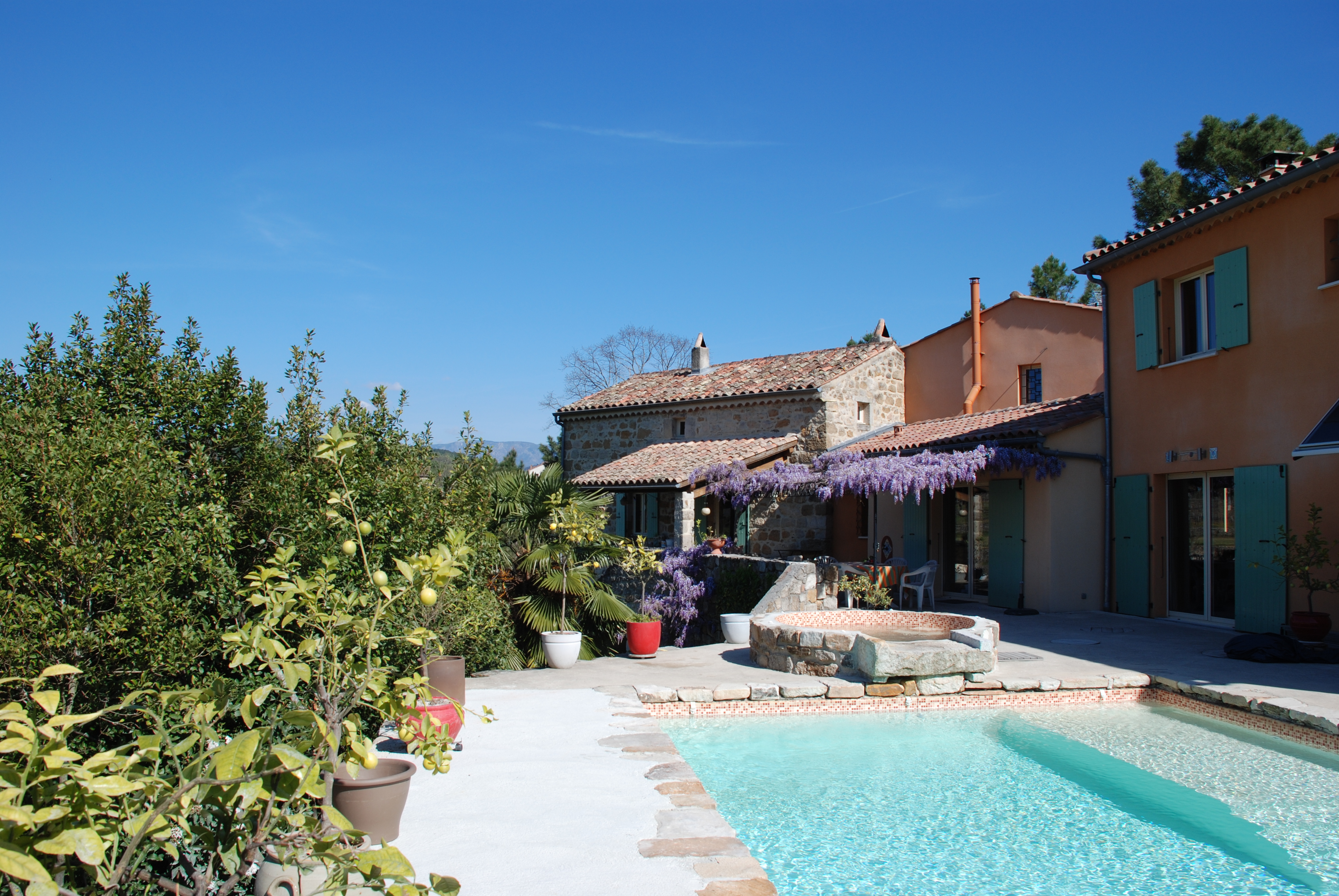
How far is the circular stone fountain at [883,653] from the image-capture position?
8.26 m

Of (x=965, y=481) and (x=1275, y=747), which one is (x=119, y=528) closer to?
(x=1275, y=747)

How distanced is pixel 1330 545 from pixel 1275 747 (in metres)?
4.31

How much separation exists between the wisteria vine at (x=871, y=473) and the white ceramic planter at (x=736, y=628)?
4305mm

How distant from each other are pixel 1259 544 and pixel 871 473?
5493 millimetres

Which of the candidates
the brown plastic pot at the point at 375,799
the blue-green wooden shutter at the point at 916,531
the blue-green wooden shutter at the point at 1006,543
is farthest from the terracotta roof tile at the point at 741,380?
the brown plastic pot at the point at 375,799

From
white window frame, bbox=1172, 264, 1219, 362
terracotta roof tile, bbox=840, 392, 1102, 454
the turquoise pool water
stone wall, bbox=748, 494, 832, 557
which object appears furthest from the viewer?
stone wall, bbox=748, 494, 832, 557

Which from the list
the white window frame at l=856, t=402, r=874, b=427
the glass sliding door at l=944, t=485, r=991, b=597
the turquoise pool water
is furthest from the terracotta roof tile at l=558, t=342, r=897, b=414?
the turquoise pool water

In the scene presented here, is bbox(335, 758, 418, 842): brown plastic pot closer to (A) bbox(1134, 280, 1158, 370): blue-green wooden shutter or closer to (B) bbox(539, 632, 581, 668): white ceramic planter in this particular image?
(B) bbox(539, 632, 581, 668): white ceramic planter

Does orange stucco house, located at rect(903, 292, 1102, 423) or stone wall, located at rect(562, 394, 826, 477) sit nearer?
orange stucco house, located at rect(903, 292, 1102, 423)

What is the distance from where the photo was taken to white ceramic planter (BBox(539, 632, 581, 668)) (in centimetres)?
920

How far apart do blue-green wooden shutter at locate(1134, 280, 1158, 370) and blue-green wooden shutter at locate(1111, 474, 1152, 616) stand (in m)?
1.71

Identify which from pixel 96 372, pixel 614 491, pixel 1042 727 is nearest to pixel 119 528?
pixel 96 372

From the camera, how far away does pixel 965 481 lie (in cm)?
1446

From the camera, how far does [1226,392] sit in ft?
37.1
